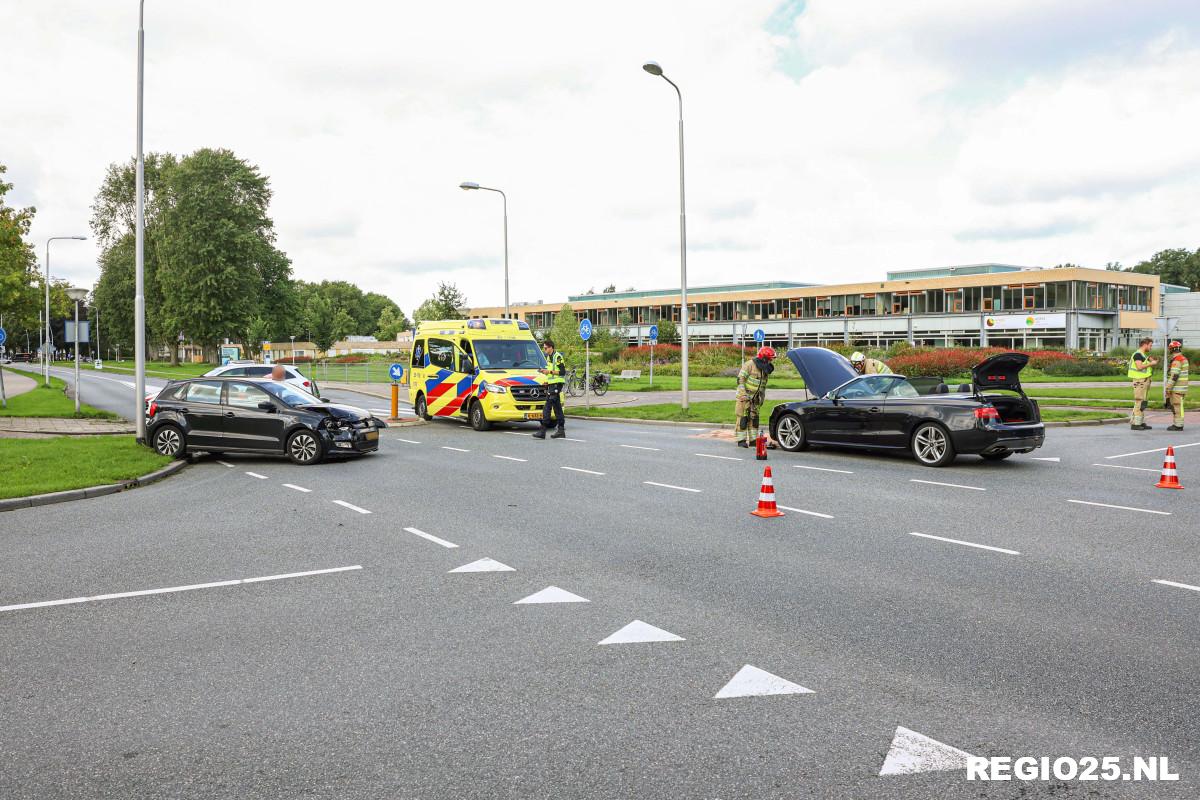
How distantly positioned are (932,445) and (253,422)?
10.9 meters

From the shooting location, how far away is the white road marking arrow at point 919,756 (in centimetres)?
350

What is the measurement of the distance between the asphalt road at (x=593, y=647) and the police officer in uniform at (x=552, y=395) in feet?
26.3

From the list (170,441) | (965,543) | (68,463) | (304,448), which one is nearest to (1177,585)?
(965,543)

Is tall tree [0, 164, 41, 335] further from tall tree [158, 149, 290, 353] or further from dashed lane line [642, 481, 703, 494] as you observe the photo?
dashed lane line [642, 481, 703, 494]

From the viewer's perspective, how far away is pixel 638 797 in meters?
3.29

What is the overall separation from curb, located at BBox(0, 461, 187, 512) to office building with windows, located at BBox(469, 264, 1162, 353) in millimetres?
61805

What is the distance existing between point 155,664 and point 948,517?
729cm

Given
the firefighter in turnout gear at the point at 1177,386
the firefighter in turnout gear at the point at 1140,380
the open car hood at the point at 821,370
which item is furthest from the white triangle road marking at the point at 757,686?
the firefighter in turnout gear at the point at 1177,386

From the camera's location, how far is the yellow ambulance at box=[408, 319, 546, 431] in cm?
1961

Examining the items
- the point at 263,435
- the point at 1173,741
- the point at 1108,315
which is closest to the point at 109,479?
the point at 263,435

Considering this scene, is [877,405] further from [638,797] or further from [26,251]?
[26,251]

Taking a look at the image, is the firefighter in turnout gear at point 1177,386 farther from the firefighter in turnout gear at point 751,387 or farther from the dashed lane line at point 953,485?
the dashed lane line at point 953,485

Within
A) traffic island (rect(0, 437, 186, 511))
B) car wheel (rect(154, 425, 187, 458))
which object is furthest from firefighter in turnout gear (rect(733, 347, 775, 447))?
car wheel (rect(154, 425, 187, 458))

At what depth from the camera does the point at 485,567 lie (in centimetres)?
686
